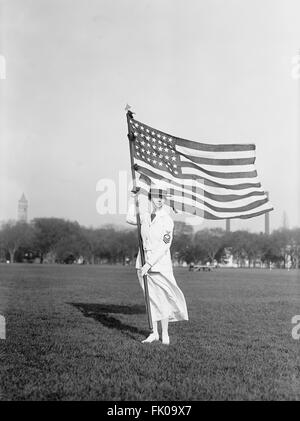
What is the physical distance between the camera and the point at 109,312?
44.3 ft

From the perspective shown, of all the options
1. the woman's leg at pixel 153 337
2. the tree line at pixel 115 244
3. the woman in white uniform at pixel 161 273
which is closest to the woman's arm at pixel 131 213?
the woman in white uniform at pixel 161 273

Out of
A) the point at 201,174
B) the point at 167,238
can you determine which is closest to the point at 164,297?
the point at 167,238

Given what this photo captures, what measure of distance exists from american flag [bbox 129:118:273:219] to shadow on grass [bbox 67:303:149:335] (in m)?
3.00

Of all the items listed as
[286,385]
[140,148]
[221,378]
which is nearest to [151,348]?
[221,378]

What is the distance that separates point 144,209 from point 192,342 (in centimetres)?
251

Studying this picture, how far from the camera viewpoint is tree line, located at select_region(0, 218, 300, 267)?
104 metres

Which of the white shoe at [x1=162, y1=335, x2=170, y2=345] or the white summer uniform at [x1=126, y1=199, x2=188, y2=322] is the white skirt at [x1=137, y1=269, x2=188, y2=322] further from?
the white shoe at [x1=162, y1=335, x2=170, y2=345]

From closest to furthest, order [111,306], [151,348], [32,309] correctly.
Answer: [151,348] → [32,309] → [111,306]

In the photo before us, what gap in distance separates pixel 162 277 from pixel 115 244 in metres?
98.7

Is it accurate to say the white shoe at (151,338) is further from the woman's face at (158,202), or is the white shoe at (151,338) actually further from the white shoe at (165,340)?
the woman's face at (158,202)

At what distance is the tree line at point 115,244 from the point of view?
103938mm

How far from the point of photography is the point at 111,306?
15.0 metres

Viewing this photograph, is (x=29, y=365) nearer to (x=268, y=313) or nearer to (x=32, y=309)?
(x=32, y=309)

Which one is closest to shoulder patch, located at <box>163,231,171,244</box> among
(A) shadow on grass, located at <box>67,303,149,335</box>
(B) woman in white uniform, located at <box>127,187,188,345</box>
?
(B) woman in white uniform, located at <box>127,187,188,345</box>
